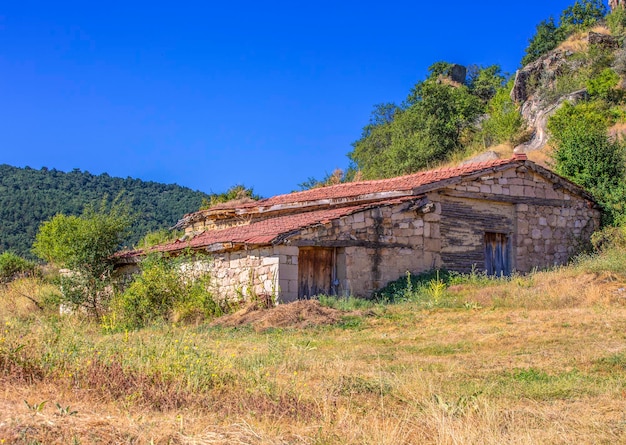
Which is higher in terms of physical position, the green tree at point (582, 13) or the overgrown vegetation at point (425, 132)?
the green tree at point (582, 13)

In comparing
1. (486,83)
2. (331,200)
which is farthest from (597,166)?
(486,83)

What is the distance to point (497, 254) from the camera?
19047 mm

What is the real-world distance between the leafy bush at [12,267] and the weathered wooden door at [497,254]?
18825 mm

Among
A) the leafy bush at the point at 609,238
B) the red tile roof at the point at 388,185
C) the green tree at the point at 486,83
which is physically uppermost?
the green tree at the point at 486,83

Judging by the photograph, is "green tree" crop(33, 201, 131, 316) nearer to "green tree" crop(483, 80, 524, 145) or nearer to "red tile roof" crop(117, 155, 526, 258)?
"red tile roof" crop(117, 155, 526, 258)

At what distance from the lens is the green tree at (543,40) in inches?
1747

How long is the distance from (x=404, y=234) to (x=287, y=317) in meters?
5.23

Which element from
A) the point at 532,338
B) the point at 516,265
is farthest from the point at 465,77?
the point at 532,338

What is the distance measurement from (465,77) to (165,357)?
47536mm

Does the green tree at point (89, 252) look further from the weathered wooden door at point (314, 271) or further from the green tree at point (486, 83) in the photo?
the green tree at point (486, 83)

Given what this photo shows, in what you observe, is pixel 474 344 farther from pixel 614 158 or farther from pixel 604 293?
pixel 614 158

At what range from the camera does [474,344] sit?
10.9 meters

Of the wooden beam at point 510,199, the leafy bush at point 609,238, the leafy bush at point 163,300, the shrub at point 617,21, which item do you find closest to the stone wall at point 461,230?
the wooden beam at point 510,199

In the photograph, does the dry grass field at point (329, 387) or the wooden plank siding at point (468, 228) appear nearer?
the dry grass field at point (329, 387)
